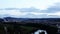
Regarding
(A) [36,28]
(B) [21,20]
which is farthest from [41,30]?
(B) [21,20]

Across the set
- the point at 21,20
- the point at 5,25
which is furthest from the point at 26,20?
the point at 5,25

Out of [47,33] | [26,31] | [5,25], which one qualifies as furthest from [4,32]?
[47,33]

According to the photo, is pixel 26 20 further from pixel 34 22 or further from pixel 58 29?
pixel 58 29

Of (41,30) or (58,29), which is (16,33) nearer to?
(41,30)

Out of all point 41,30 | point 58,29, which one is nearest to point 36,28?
point 41,30

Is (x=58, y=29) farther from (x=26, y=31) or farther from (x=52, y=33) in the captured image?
(x=26, y=31)
